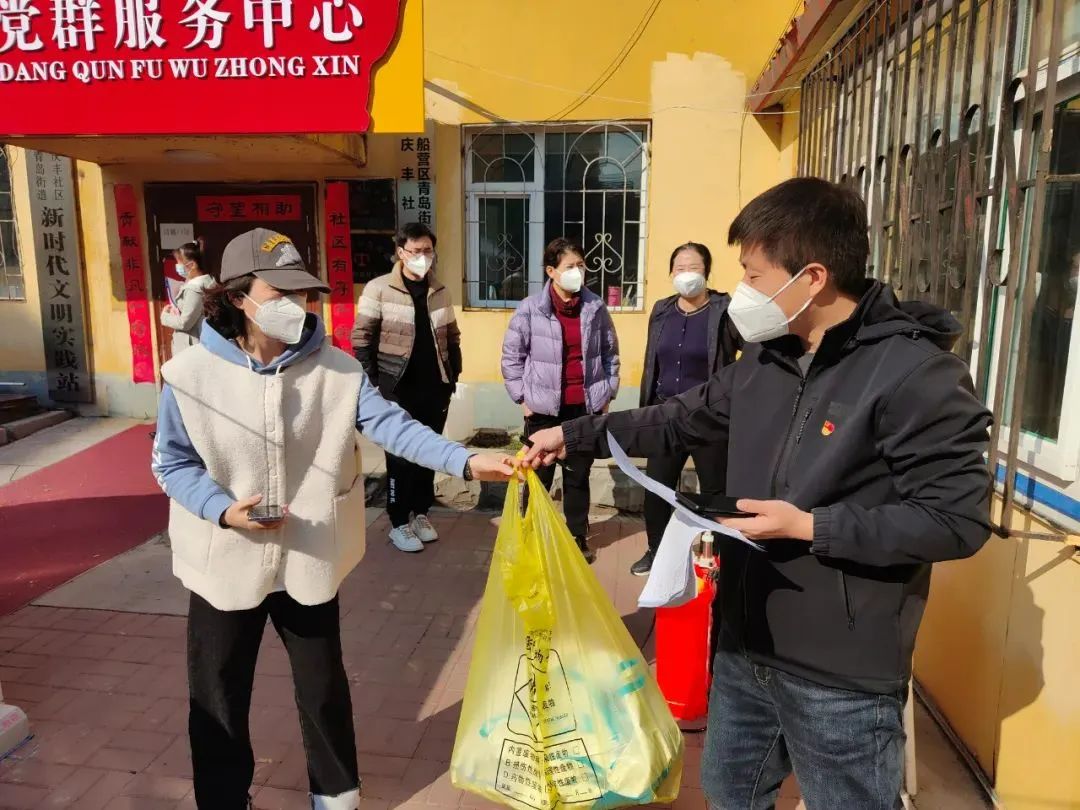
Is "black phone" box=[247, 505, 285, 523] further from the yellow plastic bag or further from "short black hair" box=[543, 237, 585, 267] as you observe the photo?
"short black hair" box=[543, 237, 585, 267]

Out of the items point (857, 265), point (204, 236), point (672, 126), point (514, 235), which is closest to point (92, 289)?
point (204, 236)

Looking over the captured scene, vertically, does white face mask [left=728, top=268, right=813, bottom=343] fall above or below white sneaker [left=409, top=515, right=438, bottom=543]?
above

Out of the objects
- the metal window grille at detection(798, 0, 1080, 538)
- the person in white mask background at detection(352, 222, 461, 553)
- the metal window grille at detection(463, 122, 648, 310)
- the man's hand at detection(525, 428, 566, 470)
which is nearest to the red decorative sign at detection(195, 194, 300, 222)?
the metal window grille at detection(463, 122, 648, 310)

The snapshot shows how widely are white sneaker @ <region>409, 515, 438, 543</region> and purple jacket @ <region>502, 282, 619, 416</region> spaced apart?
1070 mm

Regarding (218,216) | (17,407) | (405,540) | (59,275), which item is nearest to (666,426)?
(405,540)

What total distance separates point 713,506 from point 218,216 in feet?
21.9

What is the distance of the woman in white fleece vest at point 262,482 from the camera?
1926 mm

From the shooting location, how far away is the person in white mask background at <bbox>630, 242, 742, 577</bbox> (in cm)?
386

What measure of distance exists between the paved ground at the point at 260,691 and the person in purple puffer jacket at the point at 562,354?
3.02ft

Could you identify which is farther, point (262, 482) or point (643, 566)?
point (643, 566)

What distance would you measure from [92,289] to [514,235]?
4.18 m

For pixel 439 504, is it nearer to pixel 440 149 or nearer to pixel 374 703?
pixel 374 703

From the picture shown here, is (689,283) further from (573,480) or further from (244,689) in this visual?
(244,689)

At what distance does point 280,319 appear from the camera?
1948mm
